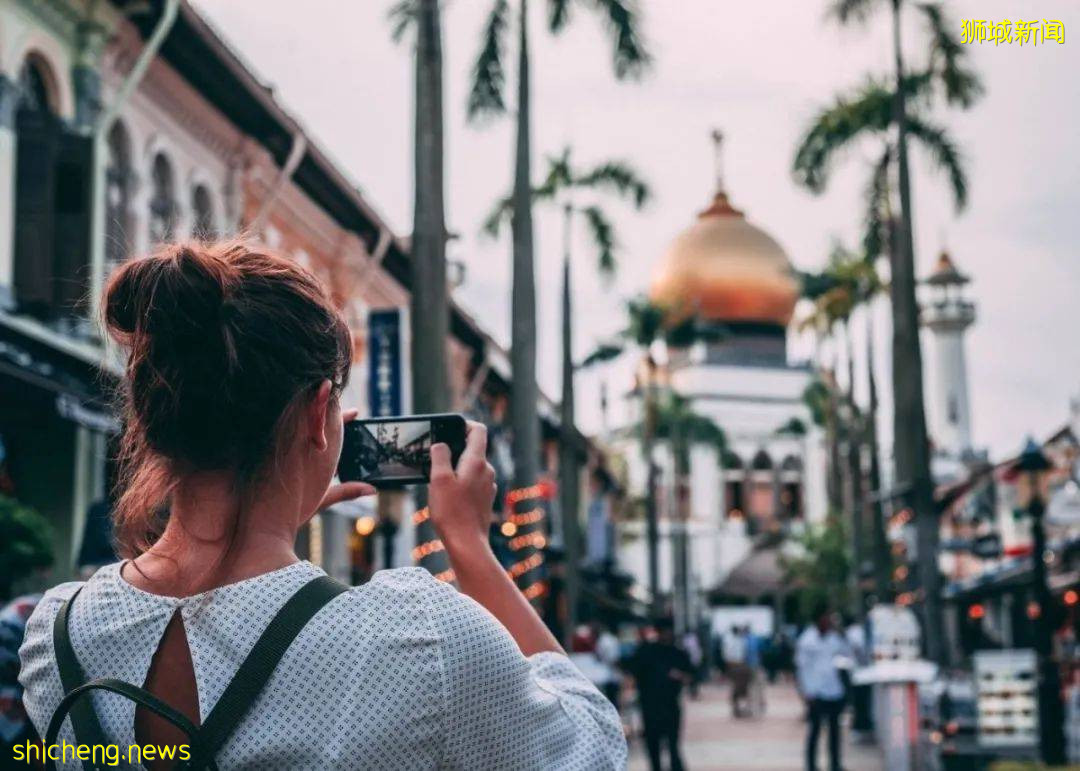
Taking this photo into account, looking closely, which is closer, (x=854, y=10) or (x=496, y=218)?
(x=854, y=10)

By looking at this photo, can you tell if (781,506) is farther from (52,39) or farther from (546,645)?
(546,645)

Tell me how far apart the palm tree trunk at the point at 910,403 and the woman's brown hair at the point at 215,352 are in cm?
2065

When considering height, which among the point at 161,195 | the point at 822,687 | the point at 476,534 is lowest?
the point at 822,687

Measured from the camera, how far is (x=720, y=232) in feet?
255

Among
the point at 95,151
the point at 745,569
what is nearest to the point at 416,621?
the point at 95,151

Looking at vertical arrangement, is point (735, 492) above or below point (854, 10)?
below

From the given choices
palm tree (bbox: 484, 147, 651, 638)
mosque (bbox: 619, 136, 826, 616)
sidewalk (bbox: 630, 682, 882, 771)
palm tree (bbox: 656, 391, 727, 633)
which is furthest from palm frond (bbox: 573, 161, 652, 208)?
mosque (bbox: 619, 136, 826, 616)

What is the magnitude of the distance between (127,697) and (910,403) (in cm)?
2189

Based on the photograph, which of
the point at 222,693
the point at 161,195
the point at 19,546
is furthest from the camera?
the point at 161,195

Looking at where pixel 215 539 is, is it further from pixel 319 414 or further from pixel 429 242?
pixel 429 242

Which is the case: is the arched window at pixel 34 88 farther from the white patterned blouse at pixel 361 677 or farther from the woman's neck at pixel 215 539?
the white patterned blouse at pixel 361 677

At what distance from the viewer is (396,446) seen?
96.9 inches

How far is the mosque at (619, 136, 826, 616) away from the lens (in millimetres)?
76125

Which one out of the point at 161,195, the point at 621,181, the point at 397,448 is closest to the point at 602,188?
the point at 621,181
